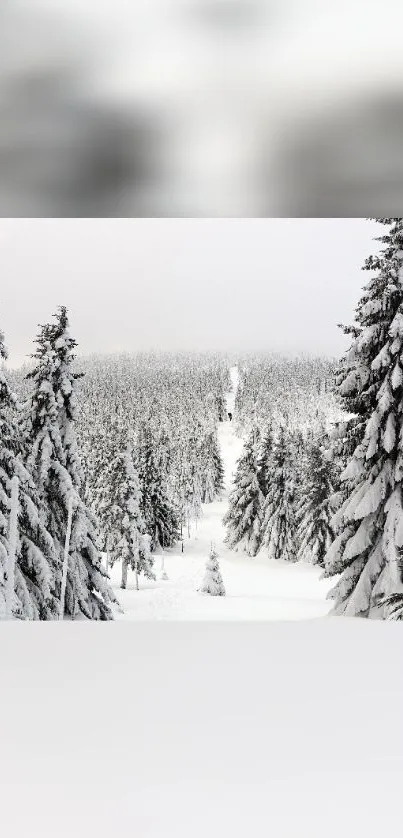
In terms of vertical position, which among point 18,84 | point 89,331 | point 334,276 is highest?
point 18,84

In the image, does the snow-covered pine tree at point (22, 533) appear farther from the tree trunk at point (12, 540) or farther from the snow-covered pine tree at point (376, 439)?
the snow-covered pine tree at point (376, 439)

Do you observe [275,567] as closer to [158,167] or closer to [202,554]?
[202,554]

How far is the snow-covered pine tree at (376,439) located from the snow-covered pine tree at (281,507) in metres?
0.20

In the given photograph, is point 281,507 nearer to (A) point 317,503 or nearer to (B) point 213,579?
(A) point 317,503

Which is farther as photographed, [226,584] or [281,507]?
[281,507]

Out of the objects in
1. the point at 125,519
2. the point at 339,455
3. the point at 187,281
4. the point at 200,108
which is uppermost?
the point at 200,108

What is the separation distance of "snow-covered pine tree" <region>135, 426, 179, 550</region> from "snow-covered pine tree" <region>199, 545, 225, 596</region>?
0.19 metres

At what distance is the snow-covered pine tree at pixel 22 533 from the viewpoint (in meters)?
2.96

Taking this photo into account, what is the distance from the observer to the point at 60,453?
299cm

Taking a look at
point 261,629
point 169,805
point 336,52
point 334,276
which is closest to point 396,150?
point 336,52

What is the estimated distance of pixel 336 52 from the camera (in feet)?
4.82

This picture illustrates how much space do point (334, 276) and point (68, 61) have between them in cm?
179

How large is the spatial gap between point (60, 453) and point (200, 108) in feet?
5.76

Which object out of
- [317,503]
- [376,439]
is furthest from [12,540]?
[376,439]
